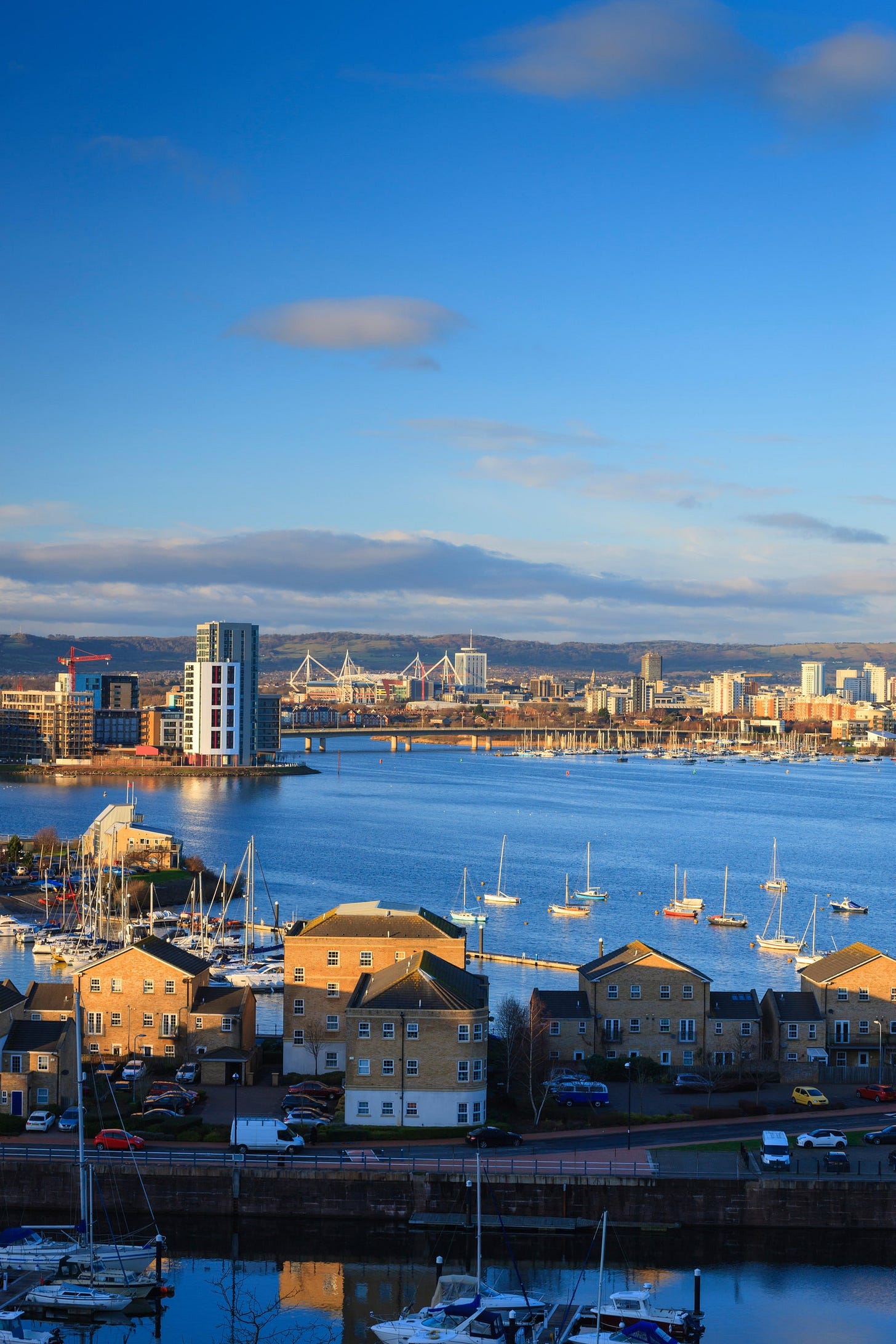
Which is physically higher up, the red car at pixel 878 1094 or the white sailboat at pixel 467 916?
the red car at pixel 878 1094

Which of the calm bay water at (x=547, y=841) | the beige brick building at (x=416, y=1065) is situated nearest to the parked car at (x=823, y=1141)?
the beige brick building at (x=416, y=1065)

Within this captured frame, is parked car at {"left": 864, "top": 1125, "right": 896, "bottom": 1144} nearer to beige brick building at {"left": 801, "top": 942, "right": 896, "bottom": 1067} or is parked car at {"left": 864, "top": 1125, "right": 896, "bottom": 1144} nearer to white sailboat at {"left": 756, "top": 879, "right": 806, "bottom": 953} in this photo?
beige brick building at {"left": 801, "top": 942, "right": 896, "bottom": 1067}

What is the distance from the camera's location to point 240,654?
90.5 meters

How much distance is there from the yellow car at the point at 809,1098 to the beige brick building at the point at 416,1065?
318cm

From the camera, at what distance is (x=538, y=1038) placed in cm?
1634

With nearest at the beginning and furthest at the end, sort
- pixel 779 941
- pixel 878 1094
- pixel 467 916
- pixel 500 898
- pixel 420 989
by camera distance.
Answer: pixel 420 989 < pixel 878 1094 < pixel 779 941 < pixel 467 916 < pixel 500 898

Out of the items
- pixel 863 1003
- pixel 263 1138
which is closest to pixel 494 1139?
pixel 263 1138

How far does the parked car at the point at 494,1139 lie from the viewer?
1389 centimetres

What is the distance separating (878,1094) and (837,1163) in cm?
287

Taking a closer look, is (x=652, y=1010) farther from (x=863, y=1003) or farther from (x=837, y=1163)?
(x=837, y=1163)

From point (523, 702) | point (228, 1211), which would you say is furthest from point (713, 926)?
point (523, 702)

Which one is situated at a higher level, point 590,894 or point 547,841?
point 590,894

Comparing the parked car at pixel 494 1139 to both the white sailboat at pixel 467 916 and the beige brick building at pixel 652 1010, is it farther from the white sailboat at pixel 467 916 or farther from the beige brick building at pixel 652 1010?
the white sailboat at pixel 467 916

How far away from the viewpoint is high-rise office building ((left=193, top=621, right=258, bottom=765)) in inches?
3455
